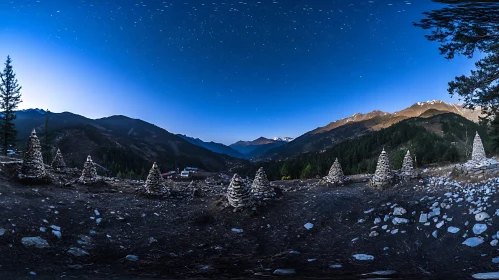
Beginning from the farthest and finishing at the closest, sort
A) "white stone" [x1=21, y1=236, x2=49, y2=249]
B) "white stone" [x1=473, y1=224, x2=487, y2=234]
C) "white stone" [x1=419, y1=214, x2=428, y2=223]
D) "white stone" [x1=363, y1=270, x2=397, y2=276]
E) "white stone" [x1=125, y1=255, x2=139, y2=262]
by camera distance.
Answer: "white stone" [x1=419, y1=214, x2=428, y2=223]
"white stone" [x1=473, y1=224, x2=487, y2=234]
"white stone" [x1=21, y1=236, x2=49, y2=249]
"white stone" [x1=125, y1=255, x2=139, y2=262]
"white stone" [x1=363, y1=270, x2=397, y2=276]

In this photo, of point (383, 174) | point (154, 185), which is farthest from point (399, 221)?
point (154, 185)

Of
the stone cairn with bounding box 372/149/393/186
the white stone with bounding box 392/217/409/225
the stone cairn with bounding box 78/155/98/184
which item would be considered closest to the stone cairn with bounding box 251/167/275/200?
the stone cairn with bounding box 372/149/393/186

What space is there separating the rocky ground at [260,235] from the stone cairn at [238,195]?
56 cm

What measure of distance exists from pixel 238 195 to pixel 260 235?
3.36 m

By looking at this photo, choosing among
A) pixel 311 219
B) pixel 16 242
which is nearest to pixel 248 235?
pixel 311 219

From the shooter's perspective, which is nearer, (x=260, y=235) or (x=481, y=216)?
(x=481, y=216)

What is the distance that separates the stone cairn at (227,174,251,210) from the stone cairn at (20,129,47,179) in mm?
10525

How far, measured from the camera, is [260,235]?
10.4 metres

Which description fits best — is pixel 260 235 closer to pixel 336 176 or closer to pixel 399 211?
pixel 399 211

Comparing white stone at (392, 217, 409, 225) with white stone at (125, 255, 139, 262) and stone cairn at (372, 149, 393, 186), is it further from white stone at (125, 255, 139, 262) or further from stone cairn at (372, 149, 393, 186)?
white stone at (125, 255, 139, 262)

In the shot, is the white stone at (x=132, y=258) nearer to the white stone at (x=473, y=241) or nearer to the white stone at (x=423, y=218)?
the white stone at (x=473, y=241)

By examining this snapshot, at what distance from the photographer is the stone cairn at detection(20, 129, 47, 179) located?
14055 mm

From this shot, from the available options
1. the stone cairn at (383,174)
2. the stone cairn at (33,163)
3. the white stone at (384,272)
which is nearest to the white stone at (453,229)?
the white stone at (384,272)

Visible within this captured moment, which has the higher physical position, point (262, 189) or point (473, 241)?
point (262, 189)
